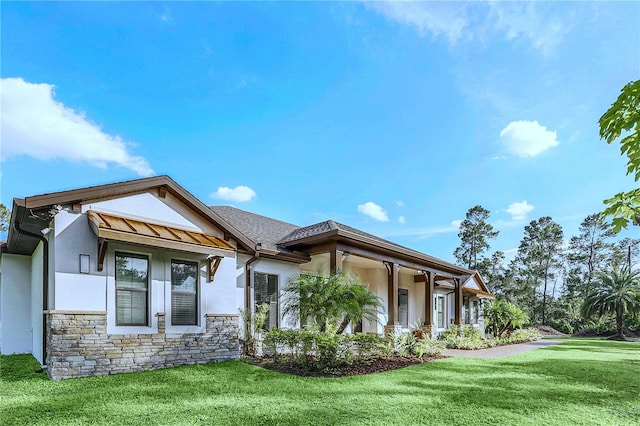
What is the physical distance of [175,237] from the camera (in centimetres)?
869

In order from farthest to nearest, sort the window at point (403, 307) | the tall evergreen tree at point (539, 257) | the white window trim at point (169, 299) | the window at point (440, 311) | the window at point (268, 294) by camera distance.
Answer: the tall evergreen tree at point (539, 257)
the window at point (440, 311)
the window at point (403, 307)
the window at point (268, 294)
the white window trim at point (169, 299)

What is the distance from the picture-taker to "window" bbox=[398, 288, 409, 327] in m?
19.3

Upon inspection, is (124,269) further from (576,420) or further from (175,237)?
(576,420)

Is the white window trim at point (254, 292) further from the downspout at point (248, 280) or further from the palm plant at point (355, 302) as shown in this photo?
the palm plant at point (355, 302)

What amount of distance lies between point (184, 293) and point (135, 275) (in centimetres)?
129

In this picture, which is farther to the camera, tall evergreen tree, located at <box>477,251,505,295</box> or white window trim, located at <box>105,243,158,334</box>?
tall evergreen tree, located at <box>477,251,505,295</box>

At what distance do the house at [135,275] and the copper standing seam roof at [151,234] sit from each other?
0.08 ft

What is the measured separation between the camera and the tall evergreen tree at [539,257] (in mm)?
36500

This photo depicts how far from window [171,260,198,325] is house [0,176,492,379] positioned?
0.02 m

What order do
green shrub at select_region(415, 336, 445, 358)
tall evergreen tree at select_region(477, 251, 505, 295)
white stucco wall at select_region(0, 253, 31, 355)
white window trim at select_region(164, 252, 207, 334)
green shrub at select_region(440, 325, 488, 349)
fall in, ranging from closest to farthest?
white window trim at select_region(164, 252, 207, 334) → white stucco wall at select_region(0, 253, 31, 355) → green shrub at select_region(415, 336, 445, 358) → green shrub at select_region(440, 325, 488, 349) → tall evergreen tree at select_region(477, 251, 505, 295)

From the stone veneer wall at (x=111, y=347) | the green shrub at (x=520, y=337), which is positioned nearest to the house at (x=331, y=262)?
the stone veneer wall at (x=111, y=347)

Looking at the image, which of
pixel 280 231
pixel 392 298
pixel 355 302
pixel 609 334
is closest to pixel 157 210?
pixel 355 302

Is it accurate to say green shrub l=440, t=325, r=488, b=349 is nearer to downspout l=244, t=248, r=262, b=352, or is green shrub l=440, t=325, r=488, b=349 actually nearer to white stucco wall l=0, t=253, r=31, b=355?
downspout l=244, t=248, r=262, b=352

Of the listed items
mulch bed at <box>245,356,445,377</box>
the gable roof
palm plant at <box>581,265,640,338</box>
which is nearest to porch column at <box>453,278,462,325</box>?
mulch bed at <box>245,356,445,377</box>
